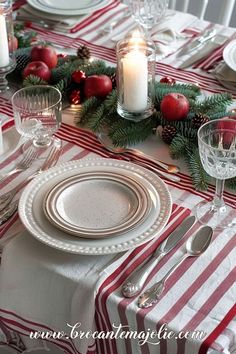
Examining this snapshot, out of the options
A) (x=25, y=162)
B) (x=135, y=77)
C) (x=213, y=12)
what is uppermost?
(x=135, y=77)

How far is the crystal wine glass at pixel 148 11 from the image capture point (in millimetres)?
1573

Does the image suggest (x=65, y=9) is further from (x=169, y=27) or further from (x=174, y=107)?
(x=174, y=107)

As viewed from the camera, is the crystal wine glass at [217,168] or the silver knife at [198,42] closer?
the crystal wine glass at [217,168]

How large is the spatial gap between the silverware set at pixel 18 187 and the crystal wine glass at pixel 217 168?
0.29 metres

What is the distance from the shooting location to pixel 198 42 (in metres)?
1.56

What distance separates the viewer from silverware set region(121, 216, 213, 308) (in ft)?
2.87

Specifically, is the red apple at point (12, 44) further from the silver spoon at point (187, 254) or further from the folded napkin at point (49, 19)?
the silver spoon at point (187, 254)

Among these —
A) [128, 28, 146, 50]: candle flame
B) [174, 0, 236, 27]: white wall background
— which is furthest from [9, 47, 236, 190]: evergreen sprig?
[174, 0, 236, 27]: white wall background

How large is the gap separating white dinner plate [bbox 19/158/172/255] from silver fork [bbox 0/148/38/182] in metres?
0.09

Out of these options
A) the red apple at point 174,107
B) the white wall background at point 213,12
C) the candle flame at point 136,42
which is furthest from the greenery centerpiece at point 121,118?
the white wall background at point 213,12

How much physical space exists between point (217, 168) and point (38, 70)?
558mm

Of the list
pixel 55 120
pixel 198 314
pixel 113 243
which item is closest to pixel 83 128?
pixel 55 120

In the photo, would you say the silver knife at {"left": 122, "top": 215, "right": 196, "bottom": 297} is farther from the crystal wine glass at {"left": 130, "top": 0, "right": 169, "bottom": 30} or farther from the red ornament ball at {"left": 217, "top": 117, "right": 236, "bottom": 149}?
the crystal wine glass at {"left": 130, "top": 0, "right": 169, "bottom": 30}

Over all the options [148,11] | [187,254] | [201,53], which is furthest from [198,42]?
[187,254]
